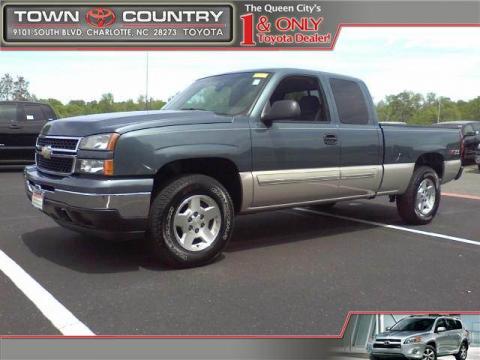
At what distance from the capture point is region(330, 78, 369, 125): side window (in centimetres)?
614

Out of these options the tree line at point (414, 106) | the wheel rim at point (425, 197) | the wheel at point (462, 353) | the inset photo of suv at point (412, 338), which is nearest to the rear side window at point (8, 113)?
the wheel rim at point (425, 197)

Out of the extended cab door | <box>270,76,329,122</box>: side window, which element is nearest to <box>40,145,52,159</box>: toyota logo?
the extended cab door

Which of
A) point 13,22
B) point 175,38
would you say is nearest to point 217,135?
point 175,38

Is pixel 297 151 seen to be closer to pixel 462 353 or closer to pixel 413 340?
pixel 413 340

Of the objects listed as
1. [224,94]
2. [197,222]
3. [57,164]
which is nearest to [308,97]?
[224,94]

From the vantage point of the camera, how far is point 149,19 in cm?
1010

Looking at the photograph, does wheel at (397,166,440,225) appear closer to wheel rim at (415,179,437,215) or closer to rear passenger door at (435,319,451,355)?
wheel rim at (415,179,437,215)

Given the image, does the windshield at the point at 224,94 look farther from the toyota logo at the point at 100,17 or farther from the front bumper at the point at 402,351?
the toyota logo at the point at 100,17

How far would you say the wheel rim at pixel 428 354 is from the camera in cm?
341

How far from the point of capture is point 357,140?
6.09m

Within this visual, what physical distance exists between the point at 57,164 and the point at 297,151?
2.36 meters

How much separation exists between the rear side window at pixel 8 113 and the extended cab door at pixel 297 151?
10.0 metres

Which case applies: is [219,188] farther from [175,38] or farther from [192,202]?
[175,38]

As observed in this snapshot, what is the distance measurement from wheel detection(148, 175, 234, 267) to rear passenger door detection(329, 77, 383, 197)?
1714 millimetres
